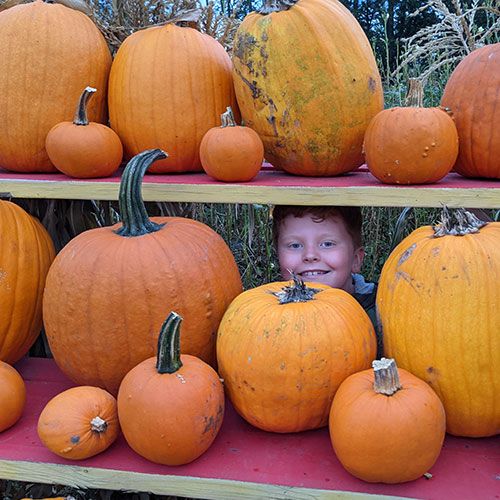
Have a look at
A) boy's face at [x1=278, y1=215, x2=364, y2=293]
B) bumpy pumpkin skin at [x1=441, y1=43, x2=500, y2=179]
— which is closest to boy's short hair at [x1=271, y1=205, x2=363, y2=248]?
boy's face at [x1=278, y1=215, x2=364, y2=293]

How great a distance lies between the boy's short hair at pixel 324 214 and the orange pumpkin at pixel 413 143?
39 centimetres

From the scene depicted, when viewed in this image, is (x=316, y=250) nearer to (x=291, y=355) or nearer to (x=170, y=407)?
(x=291, y=355)

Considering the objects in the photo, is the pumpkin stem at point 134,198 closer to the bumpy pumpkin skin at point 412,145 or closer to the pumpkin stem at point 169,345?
the pumpkin stem at point 169,345

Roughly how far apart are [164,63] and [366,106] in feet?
1.90

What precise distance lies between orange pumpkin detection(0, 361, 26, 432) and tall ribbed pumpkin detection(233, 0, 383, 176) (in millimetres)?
921

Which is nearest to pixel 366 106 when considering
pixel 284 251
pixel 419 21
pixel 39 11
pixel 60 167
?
pixel 284 251

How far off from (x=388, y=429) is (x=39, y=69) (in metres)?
1.33

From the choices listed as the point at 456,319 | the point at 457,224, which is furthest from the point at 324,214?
the point at 456,319

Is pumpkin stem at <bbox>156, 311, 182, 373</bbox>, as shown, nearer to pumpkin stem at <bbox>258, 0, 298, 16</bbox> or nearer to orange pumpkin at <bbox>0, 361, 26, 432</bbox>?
orange pumpkin at <bbox>0, 361, 26, 432</bbox>

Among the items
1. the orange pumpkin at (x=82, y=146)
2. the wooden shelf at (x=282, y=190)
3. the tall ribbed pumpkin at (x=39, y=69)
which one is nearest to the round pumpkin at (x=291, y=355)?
the wooden shelf at (x=282, y=190)

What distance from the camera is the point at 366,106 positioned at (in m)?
1.54

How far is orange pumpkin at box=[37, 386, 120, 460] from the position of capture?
Answer: 4.15 feet

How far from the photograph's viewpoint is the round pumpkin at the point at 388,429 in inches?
44.1

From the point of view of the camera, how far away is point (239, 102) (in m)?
1.64
